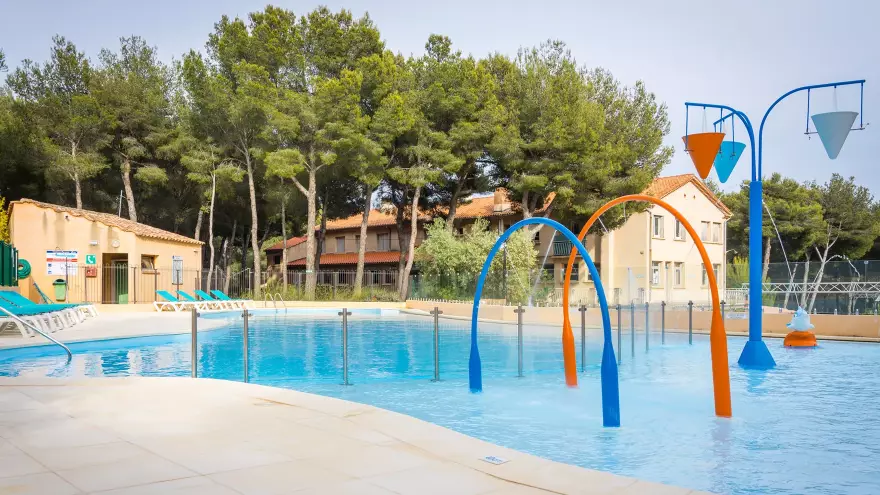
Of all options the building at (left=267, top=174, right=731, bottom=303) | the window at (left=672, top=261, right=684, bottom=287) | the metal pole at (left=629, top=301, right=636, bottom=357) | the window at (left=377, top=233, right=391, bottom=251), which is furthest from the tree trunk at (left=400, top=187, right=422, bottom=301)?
the metal pole at (left=629, top=301, right=636, bottom=357)

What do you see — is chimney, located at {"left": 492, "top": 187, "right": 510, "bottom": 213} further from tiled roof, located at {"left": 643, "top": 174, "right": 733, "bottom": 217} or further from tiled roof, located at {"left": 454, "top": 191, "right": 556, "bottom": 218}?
tiled roof, located at {"left": 643, "top": 174, "right": 733, "bottom": 217}

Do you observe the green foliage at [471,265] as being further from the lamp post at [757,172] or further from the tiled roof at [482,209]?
the lamp post at [757,172]

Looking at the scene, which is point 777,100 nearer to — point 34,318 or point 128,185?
point 34,318

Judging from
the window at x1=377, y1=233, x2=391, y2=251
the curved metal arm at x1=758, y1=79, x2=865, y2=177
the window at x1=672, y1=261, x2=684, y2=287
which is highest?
the curved metal arm at x1=758, y1=79, x2=865, y2=177

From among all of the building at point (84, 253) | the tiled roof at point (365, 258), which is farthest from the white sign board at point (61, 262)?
the tiled roof at point (365, 258)

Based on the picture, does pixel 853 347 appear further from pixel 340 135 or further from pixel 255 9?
pixel 255 9

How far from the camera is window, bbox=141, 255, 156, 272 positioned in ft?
101

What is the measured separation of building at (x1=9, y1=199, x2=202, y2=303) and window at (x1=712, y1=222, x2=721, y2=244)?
33.7 meters

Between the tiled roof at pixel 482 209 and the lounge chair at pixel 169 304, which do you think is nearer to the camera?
the lounge chair at pixel 169 304

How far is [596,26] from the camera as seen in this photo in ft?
69.3

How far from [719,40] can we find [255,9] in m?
25.5

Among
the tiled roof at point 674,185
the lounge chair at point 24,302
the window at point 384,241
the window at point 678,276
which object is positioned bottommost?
the lounge chair at point 24,302

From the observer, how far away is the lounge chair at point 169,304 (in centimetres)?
2728

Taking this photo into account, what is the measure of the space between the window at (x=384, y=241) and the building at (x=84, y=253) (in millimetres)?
21485
